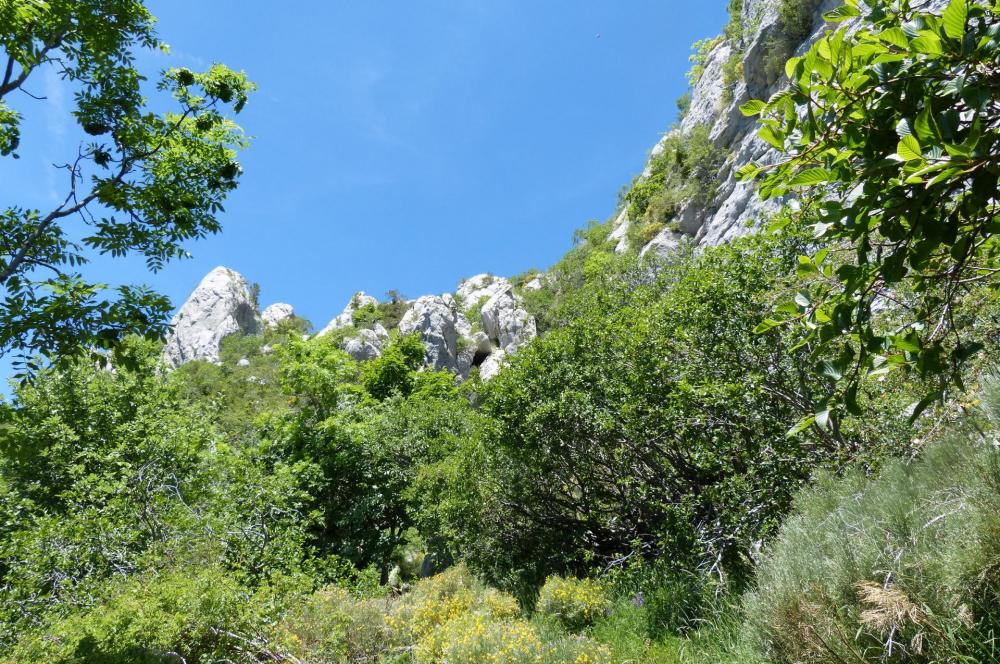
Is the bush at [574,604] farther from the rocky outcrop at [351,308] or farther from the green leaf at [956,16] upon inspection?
the rocky outcrop at [351,308]

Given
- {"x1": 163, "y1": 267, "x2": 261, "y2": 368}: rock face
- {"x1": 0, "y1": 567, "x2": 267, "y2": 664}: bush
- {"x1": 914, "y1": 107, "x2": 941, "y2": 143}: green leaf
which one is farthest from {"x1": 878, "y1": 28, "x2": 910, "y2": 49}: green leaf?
{"x1": 163, "y1": 267, "x2": 261, "y2": 368}: rock face

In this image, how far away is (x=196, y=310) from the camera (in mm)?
62500

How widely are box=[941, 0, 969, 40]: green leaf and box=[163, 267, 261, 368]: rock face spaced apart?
60.9 metres

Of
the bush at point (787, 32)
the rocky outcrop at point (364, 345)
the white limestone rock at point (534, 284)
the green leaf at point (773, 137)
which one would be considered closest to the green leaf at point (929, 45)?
the green leaf at point (773, 137)

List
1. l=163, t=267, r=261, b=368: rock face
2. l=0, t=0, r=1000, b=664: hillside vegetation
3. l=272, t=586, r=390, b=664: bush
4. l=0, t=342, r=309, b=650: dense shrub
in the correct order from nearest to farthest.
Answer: l=0, t=0, r=1000, b=664: hillside vegetation < l=272, t=586, r=390, b=664: bush < l=0, t=342, r=309, b=650: dense shrub < l=163, t=267, r=261, b=368: rock face

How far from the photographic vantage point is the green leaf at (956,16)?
1.43m

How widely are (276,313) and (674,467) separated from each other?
68843mm

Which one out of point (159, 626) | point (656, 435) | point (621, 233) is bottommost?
point (656, 435)

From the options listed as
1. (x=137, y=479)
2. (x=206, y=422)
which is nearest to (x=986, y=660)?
(x=137, y=479)

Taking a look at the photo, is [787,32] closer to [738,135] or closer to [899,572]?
[738,135]

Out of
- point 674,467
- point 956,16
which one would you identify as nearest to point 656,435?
point 674,467

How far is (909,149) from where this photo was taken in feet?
4.62

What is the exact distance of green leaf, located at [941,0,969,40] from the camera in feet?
4.70

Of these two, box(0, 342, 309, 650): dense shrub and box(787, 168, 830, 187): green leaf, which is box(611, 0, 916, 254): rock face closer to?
box(0, 342, 309, 650): dense shrub
